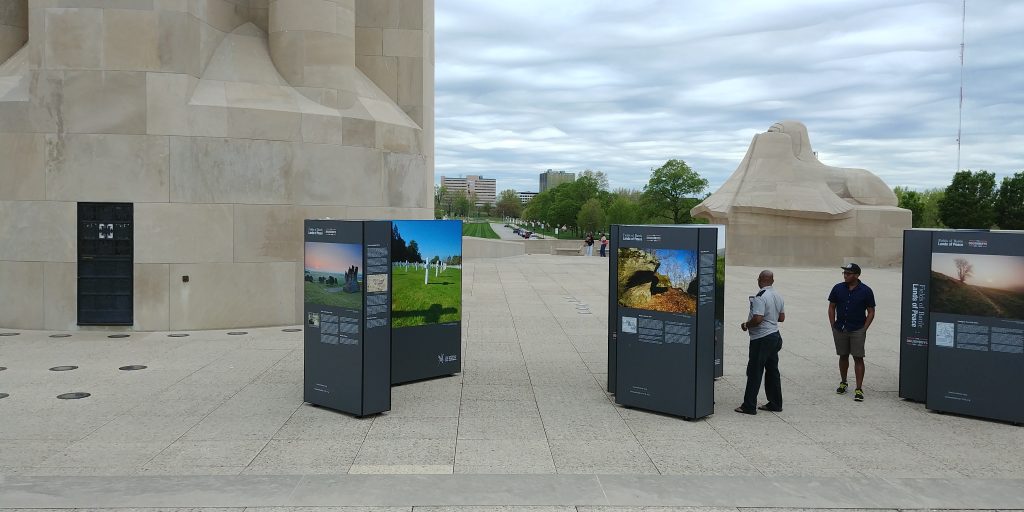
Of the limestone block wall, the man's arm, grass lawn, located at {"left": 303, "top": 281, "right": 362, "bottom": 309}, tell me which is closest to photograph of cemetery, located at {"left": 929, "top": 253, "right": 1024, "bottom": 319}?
the man's arm

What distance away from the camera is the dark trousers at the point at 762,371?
28.4ft

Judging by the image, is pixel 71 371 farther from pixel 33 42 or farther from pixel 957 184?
pixel 957 184

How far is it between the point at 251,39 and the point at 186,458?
11355 millimetres

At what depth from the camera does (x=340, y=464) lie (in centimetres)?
673

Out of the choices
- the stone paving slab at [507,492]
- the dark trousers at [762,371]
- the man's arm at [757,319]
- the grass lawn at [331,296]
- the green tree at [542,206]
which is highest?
the green tree at [542,206]

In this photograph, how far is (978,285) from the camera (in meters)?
8.52

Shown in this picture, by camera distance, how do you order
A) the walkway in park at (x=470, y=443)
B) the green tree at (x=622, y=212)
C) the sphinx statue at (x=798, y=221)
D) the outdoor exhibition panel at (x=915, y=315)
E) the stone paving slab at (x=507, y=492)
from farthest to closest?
the green tree at (x=622, y=212) → the sphinx statue at (x=798, y=221) → the outdoor exhibition panel at (x=915, y=315) → the walkway in park at (x=470, y=443) → the stone paving slab at (x=507, y=492)

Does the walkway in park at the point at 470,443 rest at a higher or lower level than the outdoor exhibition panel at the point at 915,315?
lower

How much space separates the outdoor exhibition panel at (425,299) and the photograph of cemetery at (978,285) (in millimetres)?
6093

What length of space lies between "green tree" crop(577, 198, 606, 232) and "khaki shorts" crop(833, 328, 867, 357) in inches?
3347

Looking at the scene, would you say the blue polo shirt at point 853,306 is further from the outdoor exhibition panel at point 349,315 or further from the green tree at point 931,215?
the green tree at point 931,215

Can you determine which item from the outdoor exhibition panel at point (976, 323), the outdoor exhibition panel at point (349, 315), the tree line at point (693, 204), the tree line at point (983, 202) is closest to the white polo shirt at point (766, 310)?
the outdoor exhibition panel at point (976, 323)

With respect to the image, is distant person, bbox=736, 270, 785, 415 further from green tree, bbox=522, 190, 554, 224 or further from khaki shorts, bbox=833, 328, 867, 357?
green tree, bbox=522, 190, 554, 224

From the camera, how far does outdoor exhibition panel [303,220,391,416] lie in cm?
821
